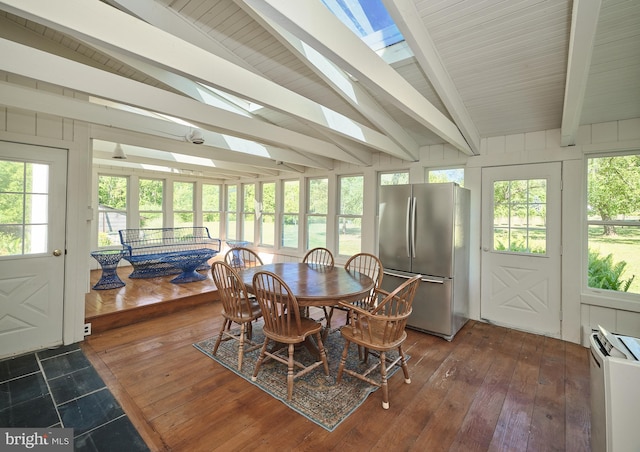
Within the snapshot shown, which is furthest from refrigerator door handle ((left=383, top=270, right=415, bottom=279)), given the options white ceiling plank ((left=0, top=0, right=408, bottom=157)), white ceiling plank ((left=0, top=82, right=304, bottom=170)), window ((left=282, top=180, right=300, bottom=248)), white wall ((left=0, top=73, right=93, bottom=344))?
white wall ((left=0, top=73, right=93, bottom=344))

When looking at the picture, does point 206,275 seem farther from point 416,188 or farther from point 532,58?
point 532,58

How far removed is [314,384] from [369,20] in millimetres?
2961

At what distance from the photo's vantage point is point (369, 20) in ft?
7.53

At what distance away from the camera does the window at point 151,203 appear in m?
6.11

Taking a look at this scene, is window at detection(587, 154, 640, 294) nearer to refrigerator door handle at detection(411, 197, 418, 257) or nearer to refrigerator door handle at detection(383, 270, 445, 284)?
refrigerator door handle at detection(383, 270, 445, 284)

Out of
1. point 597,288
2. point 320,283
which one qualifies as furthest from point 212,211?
point 597,288

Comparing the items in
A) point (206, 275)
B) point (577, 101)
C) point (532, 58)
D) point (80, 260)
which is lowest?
point (206, 275)

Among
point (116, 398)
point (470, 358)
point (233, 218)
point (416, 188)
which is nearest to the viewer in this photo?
point (116, 398)

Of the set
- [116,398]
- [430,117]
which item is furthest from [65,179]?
[430,117]

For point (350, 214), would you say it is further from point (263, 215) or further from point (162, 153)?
point (162, 153)

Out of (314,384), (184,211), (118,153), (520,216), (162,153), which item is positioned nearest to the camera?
(314,384)

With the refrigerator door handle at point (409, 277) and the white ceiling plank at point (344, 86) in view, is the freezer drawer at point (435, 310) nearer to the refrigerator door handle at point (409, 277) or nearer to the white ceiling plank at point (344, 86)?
the refrigerator door handle at point (409, 277)

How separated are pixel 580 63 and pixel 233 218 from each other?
22.7 feet

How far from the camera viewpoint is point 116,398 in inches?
81.7
